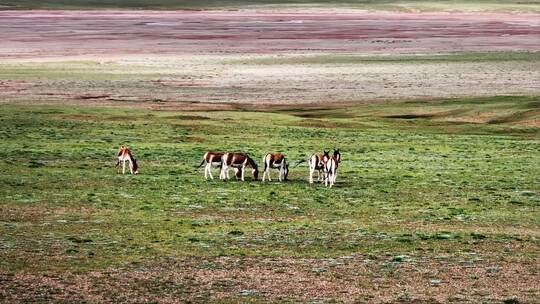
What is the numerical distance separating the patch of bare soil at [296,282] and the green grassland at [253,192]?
863mm

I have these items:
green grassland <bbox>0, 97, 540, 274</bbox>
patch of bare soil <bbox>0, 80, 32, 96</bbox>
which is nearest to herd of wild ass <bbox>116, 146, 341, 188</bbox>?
green grassland <bbox>0, 97, 540, 274</bbox>

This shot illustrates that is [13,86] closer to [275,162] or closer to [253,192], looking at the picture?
[275,162]

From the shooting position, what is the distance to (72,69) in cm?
8812

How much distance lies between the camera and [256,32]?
5404 inches

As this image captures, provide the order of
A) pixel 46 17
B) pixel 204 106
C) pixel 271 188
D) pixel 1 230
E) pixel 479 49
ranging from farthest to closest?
pixel 46 17, pixel 479 49, pixel 204 106, pixel 271 188, pixel 1 230

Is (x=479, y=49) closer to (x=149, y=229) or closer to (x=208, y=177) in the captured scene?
(x=208, y=177)

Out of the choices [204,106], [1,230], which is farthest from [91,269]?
[204,106]

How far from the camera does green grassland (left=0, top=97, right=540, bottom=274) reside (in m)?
25.8

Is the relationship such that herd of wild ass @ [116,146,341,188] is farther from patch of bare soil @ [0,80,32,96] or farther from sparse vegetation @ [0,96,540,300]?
patch of bare soil @ [0,80,32,96]

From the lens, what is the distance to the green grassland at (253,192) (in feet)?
84.8

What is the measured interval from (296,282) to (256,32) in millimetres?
116295

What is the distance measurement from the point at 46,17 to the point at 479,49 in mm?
82282

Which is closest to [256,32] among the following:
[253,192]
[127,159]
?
[127,159]

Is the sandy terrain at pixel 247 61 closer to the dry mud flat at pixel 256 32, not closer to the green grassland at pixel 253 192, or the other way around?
the dry mud flat at pixel 256 32
